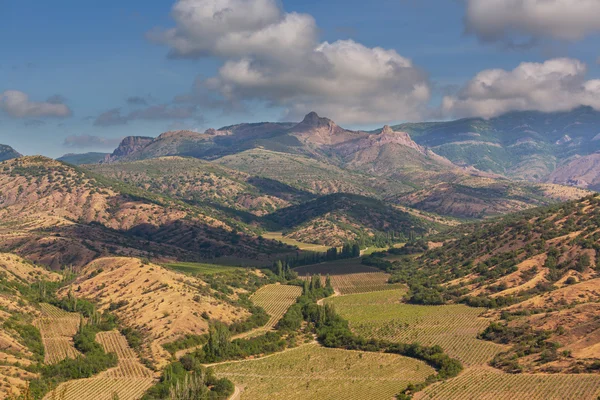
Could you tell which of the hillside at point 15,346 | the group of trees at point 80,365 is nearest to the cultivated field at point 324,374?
the group of trees at point 80,365

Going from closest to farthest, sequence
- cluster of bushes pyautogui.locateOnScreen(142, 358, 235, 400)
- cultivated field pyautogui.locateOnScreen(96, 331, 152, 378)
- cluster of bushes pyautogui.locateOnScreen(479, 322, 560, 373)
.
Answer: cluster of bushes pyautogui.locateOnScreen(142, 358, 235, 400) → cluster of bushes pyautogui.locateOnScreen(479, 322, 560, 373) → cultivated field pyautogui.locateOnScreen(96, 331, 152, 378)

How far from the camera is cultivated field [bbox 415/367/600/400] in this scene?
12656 cm

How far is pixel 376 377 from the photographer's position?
150500 mm

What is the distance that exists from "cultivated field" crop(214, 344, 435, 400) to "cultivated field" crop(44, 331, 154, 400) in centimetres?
2013

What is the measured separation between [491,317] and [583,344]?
151 ft

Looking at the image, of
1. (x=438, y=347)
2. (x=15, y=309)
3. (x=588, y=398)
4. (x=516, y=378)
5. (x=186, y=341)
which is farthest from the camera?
(x=15, y=309)

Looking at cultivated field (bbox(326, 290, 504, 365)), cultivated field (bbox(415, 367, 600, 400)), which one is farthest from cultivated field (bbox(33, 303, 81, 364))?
cultivated field (bbox(415, 367, 600, 400))

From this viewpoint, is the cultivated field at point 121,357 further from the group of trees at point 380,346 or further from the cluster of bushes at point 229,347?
the group of trees at point 380,346

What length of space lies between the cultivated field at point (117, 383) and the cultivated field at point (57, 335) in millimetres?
11509

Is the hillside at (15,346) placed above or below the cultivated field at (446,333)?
above

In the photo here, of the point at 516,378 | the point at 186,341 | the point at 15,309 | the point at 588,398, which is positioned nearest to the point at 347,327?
the point at 186,341

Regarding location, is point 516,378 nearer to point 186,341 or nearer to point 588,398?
point 588,398

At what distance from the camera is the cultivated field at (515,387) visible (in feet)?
415

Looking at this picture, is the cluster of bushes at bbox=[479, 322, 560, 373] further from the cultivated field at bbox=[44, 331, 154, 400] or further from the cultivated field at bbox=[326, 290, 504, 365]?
the cultivated field at bbox=[44, 331, 154, 400]
